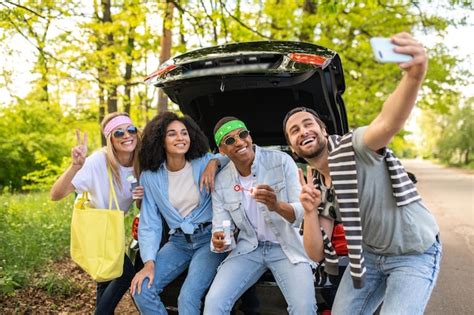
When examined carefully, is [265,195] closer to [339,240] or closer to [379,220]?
[339,240]

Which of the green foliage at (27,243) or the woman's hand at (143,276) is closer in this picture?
the woman's hand at (143,276)

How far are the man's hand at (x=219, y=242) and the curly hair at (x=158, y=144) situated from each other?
719mm

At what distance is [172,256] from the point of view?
3.44 m

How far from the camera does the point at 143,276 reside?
3.26 m

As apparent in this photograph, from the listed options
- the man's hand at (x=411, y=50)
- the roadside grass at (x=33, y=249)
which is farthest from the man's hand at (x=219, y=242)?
the roadside grass at (x=33, y=249)

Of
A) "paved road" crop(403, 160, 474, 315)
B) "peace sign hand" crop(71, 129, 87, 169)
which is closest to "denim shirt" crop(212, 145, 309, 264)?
"peace sign hand" crop(71, 129, 87, 169)

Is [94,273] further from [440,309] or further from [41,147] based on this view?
[41,147]

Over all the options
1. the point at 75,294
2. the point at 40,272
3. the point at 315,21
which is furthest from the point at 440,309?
the point at 315,21

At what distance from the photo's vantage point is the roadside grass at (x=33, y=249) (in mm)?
4512

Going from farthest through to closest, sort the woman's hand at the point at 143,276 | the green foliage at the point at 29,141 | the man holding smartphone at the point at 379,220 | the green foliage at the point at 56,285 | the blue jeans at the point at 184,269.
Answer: the green foliage at the point at 29,141 < the green foliage at the point at 56,285 < the woman's hand at the point at 143,276 < the blue jeans at the point at 184,269 < the man holding smartphone at the point at 379,220

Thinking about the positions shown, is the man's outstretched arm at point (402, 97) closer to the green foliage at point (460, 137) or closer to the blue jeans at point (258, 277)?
the blue jeans at point (258, 277)

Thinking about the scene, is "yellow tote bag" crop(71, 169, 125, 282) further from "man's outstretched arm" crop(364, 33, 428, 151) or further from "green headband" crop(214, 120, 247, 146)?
"man's outstretched arm" crop(364, 33, 428, 151)

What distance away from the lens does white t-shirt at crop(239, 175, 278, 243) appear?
324 centimetres

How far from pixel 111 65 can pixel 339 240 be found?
8.16 meters
